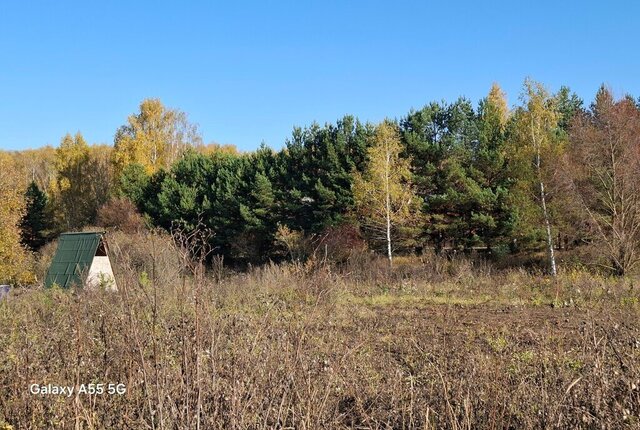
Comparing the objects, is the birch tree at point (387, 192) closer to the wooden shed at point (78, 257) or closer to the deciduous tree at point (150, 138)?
the wooden shed at point (78, 257)

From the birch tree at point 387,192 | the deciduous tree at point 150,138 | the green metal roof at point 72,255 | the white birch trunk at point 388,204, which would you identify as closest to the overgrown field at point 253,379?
the green metal roof at point 72,255

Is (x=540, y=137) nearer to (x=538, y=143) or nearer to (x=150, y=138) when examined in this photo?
(x=538, y=143)

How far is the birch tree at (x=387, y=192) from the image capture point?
2708 cm

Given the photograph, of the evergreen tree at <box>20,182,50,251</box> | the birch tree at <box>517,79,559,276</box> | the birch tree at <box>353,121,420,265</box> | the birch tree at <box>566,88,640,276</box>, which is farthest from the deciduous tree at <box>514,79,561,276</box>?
the evergreen tree at <box>20,182,50,251</box>

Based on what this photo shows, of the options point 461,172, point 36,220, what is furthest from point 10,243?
point 461,172

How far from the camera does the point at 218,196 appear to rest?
118 feet

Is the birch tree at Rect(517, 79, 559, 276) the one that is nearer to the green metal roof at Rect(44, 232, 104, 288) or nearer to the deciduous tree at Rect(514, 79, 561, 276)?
the deciduous tree at Rect(514, 79, 561, 276)

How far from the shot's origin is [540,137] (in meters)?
22.6

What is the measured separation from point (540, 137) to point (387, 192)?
761cm

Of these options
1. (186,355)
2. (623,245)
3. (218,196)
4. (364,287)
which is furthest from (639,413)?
(218,196)

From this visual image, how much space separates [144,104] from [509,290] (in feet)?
131

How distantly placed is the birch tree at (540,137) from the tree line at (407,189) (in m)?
0.05

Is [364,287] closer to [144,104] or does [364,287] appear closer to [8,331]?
[8,331]

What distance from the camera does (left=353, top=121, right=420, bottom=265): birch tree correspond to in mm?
27078
